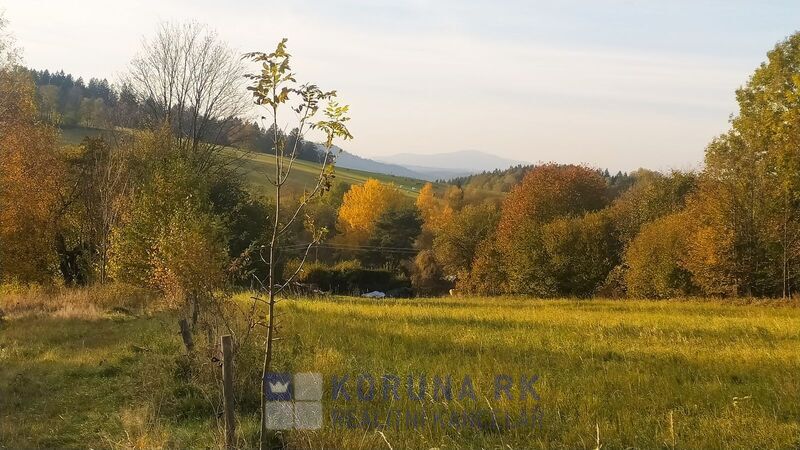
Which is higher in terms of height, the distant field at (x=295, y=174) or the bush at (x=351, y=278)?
the distant field at (x=295, y=174)

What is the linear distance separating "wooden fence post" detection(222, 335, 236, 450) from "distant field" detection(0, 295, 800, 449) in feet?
0.65

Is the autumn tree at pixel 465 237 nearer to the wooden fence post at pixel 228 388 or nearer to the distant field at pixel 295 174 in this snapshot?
the distant field at pixel 295 174

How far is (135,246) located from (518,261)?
27.7 metres


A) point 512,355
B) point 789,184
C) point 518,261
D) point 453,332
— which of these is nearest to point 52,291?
point 453,332

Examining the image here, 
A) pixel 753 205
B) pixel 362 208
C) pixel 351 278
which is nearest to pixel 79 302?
pixel 753 205

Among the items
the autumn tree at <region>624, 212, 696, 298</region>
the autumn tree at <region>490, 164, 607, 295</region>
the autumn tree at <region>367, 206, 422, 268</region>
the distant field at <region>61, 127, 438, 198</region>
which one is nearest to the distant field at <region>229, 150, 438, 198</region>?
the distant field at <region>61, 127, 438, 198</region>

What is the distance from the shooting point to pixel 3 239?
2136cm

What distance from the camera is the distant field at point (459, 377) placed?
5035mm

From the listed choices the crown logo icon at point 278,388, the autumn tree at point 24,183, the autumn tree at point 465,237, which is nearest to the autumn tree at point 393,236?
the autumn tree at point 465,237

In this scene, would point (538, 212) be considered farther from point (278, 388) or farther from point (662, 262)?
point (278, 388)

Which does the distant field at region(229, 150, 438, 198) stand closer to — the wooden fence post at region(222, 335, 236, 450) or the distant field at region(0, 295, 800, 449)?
the wooden fence post at region(222, 335, 236, 450)

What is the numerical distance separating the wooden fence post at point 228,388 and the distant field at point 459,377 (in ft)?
0.65

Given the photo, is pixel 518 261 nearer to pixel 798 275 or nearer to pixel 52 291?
pixel 798 275

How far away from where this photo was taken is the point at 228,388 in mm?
4305
